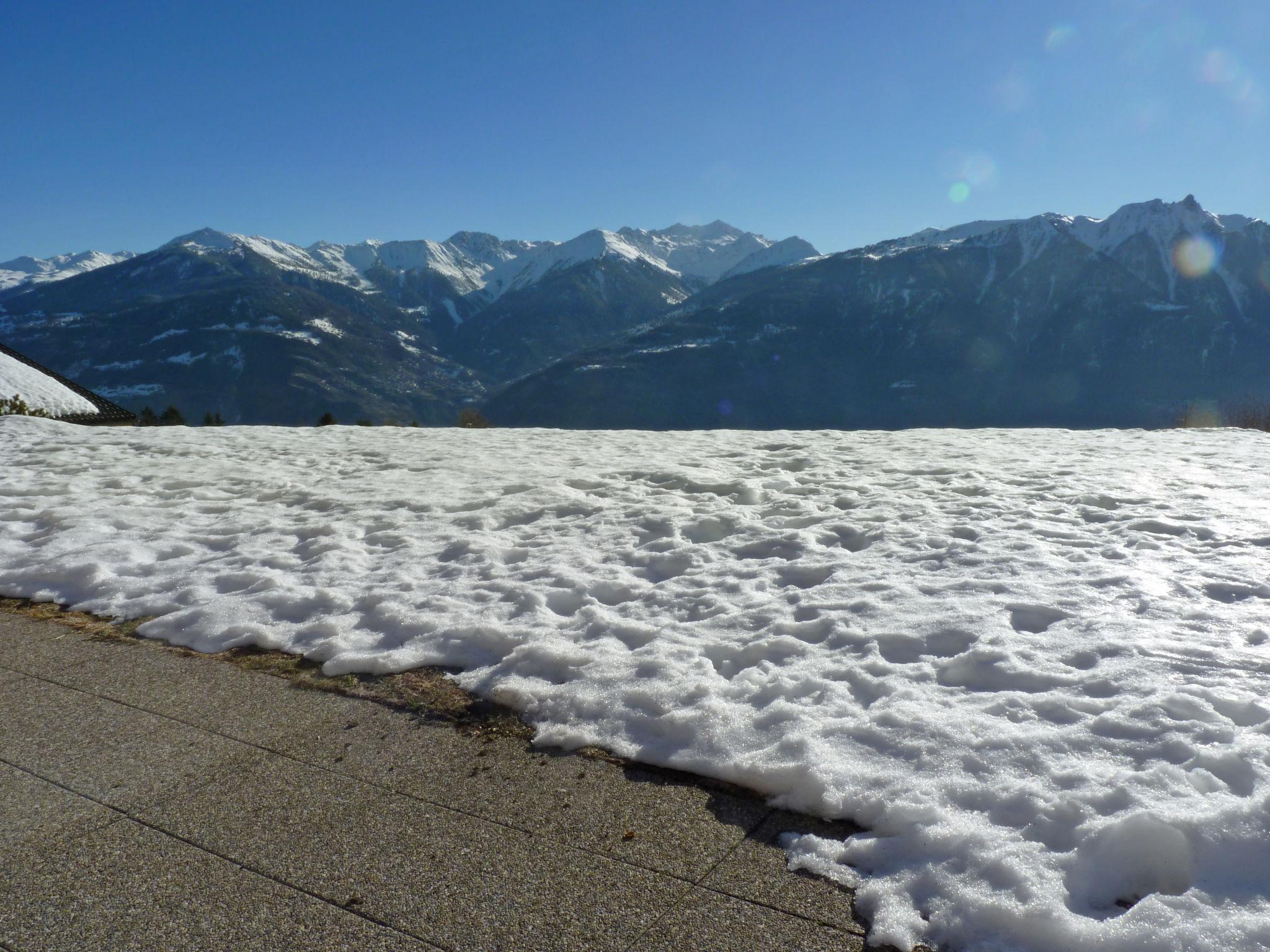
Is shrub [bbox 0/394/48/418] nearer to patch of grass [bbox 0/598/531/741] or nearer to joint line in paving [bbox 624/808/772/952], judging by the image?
patch of grass [bbox 0/598/531/741]

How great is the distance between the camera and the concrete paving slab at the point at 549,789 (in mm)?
3229

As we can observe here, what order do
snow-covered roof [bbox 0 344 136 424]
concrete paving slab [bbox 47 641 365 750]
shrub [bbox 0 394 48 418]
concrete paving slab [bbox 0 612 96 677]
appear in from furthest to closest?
snow-covered roof [bbox 0 344 136 424]
shrub [bbox 0 394 48 418]
concrete paving slab [bbox 0 612 96 677]
concrete paving slab [bbox 47 641 365 750]

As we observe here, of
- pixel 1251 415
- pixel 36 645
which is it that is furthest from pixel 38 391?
pixel 1251 415

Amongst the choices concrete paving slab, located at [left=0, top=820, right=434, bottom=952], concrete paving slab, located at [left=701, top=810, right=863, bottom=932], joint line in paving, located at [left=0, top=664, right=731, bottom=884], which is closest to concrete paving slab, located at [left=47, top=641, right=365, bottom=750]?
joint line in paving, located at [left=0, top=664, right=731, bottom=884]

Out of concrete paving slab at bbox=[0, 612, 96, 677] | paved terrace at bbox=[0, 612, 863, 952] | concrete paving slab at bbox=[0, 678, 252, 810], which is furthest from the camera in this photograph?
concrete paving slab at bbox=[0, 612, 96, 677]

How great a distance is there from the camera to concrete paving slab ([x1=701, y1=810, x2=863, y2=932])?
2.81 metres

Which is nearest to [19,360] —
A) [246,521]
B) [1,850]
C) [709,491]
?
[246,521]

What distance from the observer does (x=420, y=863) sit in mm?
3086

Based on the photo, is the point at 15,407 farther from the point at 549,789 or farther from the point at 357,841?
the point at 549,789

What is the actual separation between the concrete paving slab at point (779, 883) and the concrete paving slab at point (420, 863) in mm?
230

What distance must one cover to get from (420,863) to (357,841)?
13.7 inches

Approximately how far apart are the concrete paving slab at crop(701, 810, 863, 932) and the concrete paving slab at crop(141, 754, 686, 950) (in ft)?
0.76

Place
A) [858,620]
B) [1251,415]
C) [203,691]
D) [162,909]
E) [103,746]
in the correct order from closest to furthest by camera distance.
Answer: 1. [162,909]
2. [103,746]
3. [203,691]
4. [858,620]
5. [1251,415]

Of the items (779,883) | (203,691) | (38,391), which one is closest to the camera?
(779,883)
